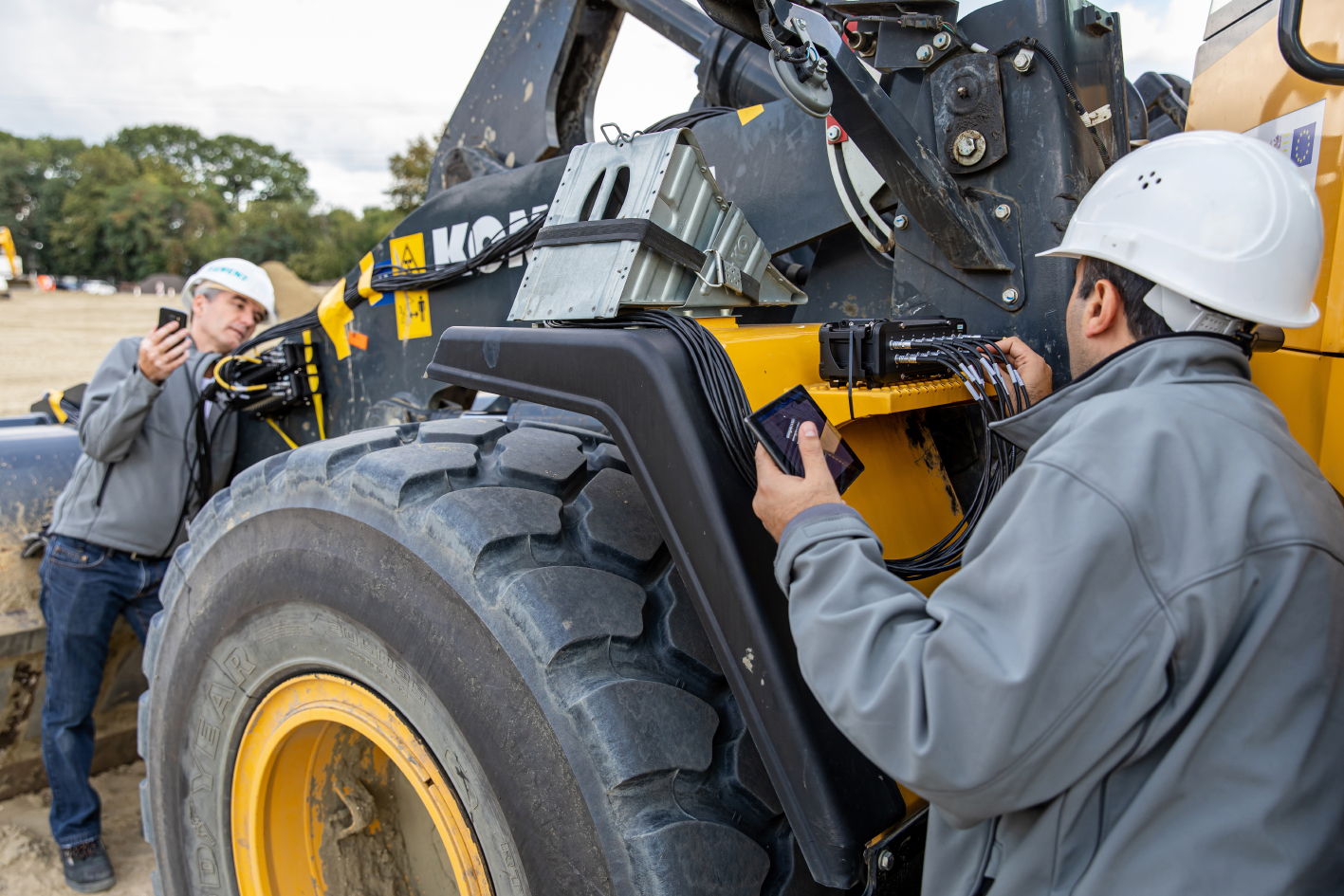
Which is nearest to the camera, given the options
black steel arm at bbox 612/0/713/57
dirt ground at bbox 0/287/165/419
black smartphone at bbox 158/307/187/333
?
black steel arm at bbox 612/0/713/57

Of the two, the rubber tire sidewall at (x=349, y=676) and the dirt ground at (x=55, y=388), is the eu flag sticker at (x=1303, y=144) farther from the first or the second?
the dirt ground at (x=55, y=388)

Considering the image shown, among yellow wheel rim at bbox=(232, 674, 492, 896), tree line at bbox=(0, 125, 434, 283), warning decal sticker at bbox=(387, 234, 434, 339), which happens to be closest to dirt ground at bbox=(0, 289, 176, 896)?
yellow wheel rim at bbox=(232, 674, 492, 896)

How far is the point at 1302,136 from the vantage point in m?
1.58

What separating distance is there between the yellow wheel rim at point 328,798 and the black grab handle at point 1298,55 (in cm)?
187

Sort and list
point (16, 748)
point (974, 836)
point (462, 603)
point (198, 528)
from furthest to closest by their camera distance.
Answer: point (16, 748) → point (198, 528) → point (462, 603) → point (974, 836)

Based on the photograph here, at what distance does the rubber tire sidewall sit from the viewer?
1.44 m

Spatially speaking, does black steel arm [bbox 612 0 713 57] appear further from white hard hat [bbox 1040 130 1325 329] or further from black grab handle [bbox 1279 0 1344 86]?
white hard hat [bbox 1040 130 1325 329]

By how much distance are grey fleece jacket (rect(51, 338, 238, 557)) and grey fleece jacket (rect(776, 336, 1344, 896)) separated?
3.11 meters

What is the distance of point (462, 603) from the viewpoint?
1.57m

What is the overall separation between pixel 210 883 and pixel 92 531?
1740 millimetres

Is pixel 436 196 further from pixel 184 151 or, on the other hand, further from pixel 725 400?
pixel 184 151

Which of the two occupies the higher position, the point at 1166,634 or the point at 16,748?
the point at 1166,634

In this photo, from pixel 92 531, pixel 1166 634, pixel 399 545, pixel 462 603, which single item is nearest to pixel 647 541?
pixel 462 603

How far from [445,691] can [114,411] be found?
2395 mm
